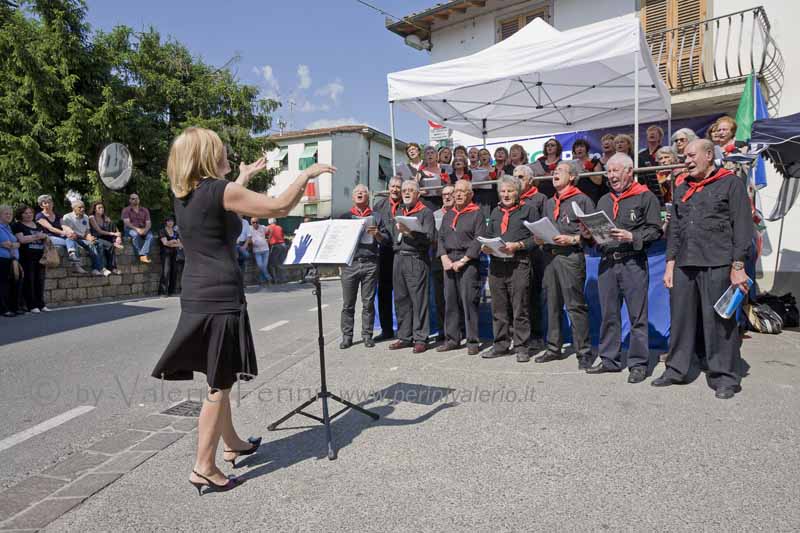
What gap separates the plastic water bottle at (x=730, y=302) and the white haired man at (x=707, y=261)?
0.16 feet

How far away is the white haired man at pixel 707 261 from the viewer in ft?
16.3

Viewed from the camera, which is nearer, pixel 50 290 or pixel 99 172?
pixel 50 290

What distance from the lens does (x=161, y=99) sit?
2155 cm

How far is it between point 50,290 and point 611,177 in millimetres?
11094

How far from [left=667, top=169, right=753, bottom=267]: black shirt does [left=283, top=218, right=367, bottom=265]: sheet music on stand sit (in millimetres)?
2947

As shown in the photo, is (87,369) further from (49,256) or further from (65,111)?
(65,111)

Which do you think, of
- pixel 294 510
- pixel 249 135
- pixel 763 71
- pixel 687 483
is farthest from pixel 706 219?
pixel 249 135

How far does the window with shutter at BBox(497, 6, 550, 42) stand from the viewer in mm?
15524

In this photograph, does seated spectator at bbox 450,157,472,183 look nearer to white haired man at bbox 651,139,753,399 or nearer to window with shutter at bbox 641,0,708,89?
white haired man at bbox 651,139,753,399

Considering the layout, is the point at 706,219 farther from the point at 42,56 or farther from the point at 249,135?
the point at 249,135

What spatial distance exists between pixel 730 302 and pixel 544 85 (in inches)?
263

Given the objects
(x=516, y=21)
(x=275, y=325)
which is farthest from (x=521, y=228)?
(x=516, y=21)

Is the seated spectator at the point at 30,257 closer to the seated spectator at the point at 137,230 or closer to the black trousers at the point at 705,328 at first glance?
the seated spectator at the point at 137,230

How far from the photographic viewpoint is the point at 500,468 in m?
3.53
